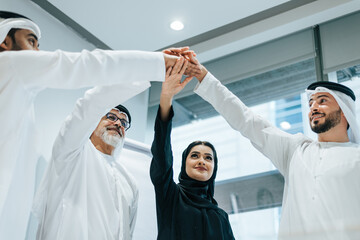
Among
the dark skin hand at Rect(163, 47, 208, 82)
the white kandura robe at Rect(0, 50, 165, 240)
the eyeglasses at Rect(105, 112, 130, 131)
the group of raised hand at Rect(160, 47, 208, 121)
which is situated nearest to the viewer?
the white kandura robe at Rect(0, 50, 165, 240)

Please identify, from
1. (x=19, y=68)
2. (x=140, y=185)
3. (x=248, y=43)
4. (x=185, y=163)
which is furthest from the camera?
(x=248, y=43)

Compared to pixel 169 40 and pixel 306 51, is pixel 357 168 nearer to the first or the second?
pixel 306 51

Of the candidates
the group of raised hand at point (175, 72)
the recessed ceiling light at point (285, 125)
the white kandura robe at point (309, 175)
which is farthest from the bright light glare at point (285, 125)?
the group of raised hand at point (175, 72)

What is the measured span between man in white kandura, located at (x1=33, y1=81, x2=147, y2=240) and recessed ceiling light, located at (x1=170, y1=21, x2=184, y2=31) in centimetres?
164

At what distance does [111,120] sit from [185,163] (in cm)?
58

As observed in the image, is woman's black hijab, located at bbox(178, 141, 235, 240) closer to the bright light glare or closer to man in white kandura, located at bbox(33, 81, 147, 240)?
man in white kandura, located at bbox(33, 81, 147, 240)

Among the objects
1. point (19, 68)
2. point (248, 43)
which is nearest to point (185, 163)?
point (19, 68)

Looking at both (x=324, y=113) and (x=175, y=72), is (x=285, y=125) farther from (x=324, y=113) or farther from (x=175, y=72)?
(x=175, y=72)

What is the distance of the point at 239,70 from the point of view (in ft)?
14.1

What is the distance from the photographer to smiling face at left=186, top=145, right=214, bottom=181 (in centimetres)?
296

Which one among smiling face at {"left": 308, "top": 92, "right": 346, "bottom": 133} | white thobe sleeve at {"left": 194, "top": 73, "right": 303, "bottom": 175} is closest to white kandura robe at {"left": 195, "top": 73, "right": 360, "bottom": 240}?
white thobe sleeve at {"left": 194, "top": 73, "right": 303, "bottom": 175}

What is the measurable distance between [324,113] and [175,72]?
91cm

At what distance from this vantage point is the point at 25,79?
7.02ft

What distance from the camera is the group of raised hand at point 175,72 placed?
2.64 m
